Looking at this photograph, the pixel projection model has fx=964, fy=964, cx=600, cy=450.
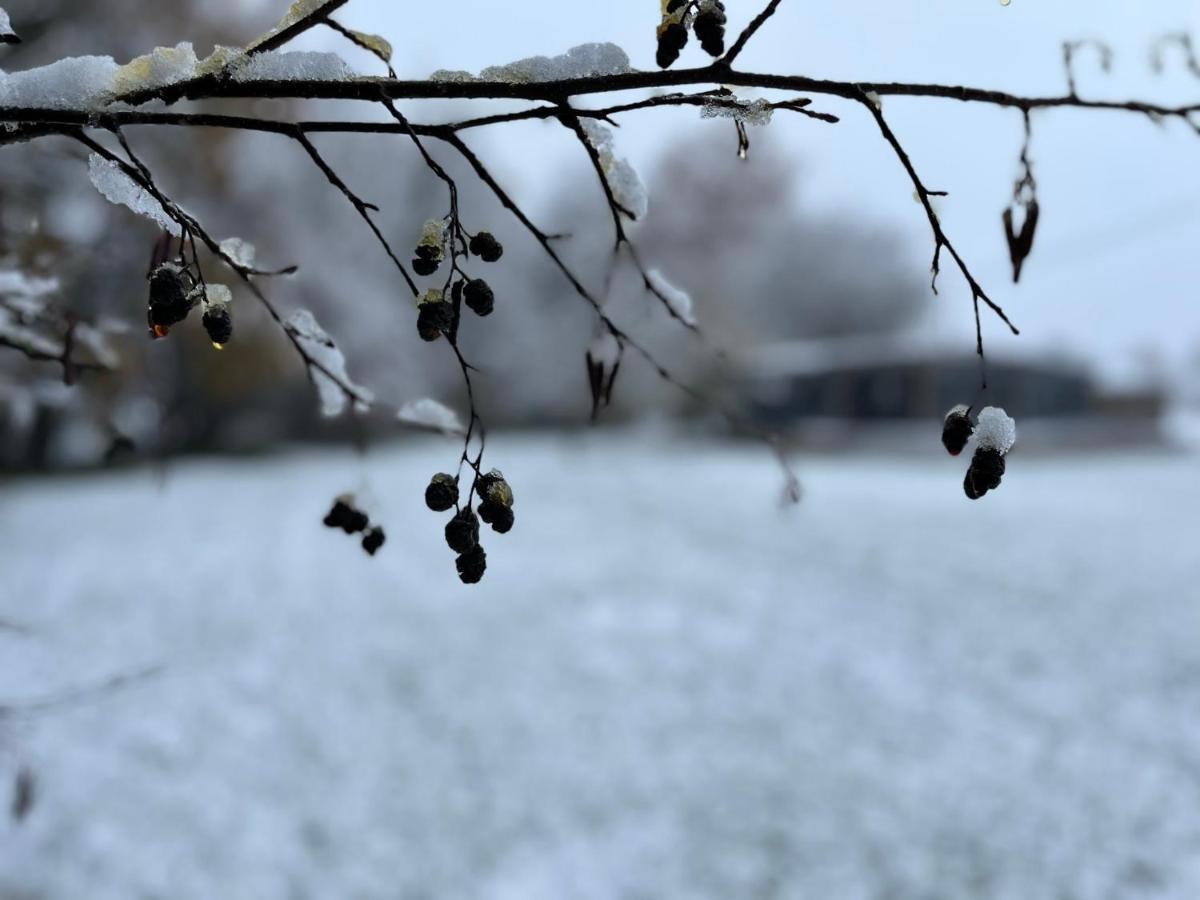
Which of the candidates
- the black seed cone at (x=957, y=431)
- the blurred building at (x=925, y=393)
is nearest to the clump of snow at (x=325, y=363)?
the black seed cone at (x=957, y=431)

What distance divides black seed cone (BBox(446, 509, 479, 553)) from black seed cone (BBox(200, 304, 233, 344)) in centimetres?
33

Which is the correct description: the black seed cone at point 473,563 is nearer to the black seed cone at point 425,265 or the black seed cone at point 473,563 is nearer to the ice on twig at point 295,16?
the black seed cone at point 425,265

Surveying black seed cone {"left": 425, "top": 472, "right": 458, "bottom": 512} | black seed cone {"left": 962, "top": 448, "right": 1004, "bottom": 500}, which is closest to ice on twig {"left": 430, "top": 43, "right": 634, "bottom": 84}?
black seed cone {"left": 425, "top": 472, "right": 458, "bottom": 512}

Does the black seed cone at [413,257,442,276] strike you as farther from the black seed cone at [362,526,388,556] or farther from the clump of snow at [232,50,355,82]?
the black seed cone at [362,526,388,556]

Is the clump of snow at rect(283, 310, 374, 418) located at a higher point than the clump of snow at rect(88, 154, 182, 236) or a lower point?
lower

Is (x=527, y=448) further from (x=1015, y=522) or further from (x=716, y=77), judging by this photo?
(x=716, y=77)

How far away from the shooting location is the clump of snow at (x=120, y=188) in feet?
3.51

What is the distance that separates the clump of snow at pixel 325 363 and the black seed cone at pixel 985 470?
0.92 m

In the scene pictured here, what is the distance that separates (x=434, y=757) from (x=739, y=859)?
175 centimetres

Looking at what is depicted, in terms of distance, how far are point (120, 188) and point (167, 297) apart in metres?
0.16

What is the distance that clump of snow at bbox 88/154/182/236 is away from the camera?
1.07 meters

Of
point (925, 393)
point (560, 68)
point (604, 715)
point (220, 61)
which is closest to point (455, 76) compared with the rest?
point (560, 68)

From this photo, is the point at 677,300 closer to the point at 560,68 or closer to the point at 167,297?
the point at 560,68

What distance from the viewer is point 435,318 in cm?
109
